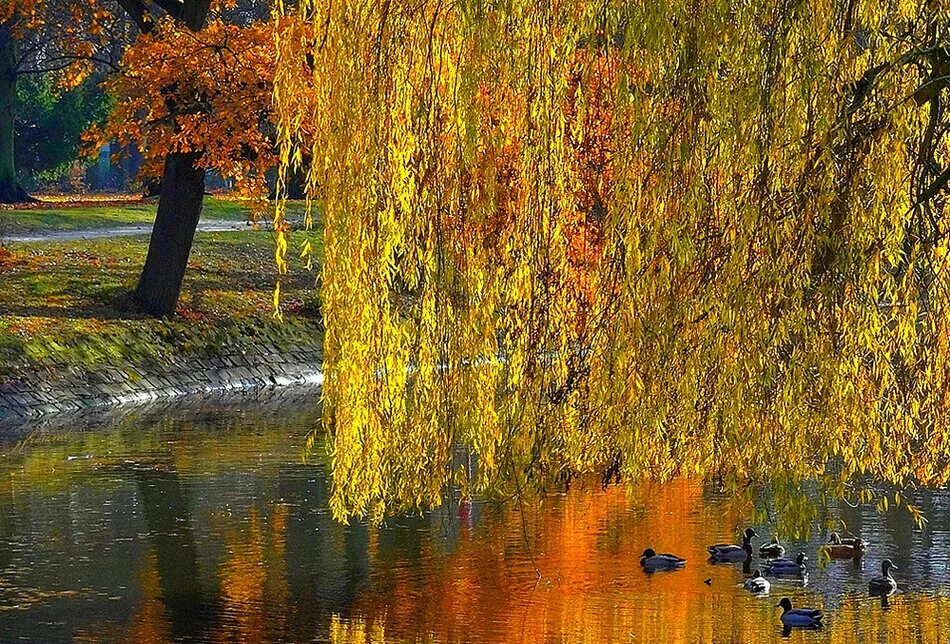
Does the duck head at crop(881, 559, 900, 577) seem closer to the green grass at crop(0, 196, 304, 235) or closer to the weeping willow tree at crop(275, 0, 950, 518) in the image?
the weeping willow tree at crop(275, 0, 950, 518)

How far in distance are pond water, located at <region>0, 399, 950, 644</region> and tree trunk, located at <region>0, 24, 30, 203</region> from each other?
2267cm

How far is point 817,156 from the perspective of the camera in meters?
9.32

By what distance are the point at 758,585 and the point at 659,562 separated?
955 mm

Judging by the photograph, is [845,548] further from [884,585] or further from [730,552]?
[884,585]

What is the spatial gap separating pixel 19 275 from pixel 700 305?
68.4 ft

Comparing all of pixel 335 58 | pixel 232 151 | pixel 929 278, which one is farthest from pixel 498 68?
pixel 232 151

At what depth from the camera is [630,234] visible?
1017 cm

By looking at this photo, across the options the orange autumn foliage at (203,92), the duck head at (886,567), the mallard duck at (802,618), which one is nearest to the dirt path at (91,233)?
the orange autumn foliage at (203,92)

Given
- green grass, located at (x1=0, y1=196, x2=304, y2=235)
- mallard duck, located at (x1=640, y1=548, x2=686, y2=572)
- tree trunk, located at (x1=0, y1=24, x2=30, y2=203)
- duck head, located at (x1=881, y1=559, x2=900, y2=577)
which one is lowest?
mallard duck, located at (x1=640, y1=548, x2=686, y2=572)

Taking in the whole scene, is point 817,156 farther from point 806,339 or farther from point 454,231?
point 454,231

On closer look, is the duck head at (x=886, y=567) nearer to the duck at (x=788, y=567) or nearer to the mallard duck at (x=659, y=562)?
the duck at (x=788, y=567)

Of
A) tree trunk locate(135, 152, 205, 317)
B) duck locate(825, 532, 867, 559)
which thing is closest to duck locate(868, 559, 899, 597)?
duck locate(825, 532, 867, 559)

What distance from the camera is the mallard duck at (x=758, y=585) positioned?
13.3m

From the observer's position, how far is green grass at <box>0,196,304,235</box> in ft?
114
